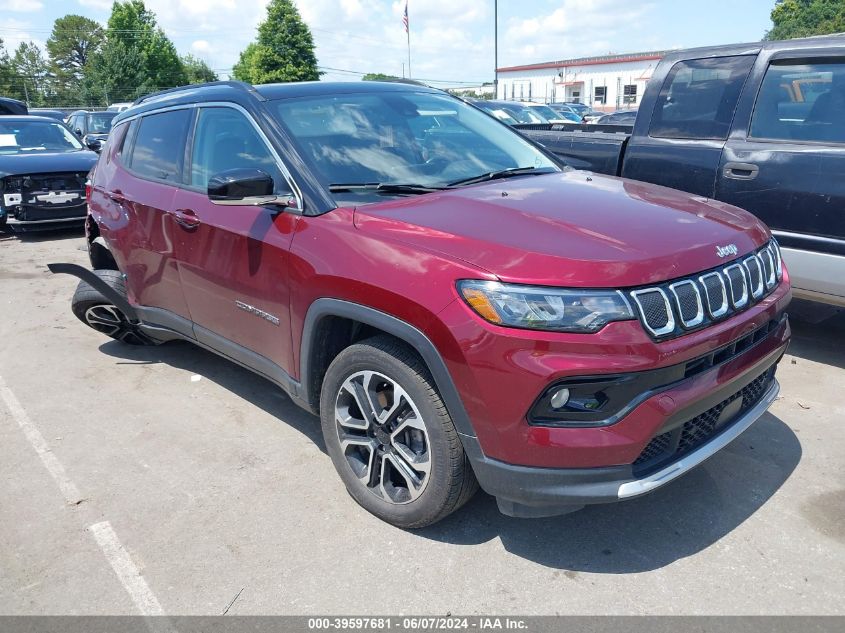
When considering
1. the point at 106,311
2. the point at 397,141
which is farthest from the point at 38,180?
the point at 397,141

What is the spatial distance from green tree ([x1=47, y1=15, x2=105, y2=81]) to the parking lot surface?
10090cm

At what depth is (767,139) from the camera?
15.0ft

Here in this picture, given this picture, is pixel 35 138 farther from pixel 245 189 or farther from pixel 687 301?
pixel 687 301

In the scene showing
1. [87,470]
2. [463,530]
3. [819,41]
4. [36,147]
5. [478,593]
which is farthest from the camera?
[36,147]

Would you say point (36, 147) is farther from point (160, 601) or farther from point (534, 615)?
point (534, 615)

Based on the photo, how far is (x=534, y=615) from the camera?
2525 millimetres

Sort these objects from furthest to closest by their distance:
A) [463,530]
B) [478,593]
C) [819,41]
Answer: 1. [819,41]
2. [463,530]
3. [478,593]

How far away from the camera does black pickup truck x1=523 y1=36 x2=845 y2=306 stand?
14.1ft

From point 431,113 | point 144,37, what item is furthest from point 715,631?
point 144,37

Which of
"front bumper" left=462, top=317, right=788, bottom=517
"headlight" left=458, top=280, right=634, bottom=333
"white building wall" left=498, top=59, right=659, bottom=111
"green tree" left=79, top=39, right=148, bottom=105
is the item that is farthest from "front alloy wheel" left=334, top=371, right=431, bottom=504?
"green tree" left=79, top=39, right=148, bottom=105

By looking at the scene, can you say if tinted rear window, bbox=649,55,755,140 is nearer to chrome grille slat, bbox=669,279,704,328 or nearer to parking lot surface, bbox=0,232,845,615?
parking lot surface, bbox=0,232,845,615

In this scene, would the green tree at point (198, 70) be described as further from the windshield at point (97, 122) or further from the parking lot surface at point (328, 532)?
the parking lot surface at point (328, 532)

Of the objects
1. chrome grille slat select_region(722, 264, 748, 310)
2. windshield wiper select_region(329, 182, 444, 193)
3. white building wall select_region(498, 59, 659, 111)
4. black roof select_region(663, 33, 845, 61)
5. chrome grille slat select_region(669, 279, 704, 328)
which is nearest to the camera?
chrome grille slat select_region(669, 279, 704, 328)

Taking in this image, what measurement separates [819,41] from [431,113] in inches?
104
